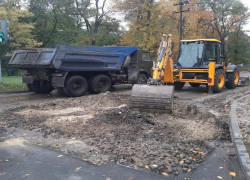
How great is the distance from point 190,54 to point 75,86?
600 centimetres

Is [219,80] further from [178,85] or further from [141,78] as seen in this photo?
[141,78]

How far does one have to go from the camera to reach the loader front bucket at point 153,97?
766 cm

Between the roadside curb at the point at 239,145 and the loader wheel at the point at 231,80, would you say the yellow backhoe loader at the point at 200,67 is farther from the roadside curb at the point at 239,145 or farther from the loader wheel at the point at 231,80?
the roadside curb at the point at 239,145

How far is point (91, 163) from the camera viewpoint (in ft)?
14.8

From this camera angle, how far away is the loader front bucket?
7656mm

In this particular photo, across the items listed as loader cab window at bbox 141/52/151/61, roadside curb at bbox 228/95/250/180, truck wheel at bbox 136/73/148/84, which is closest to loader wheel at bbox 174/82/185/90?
truck wheel at bbox 136/73/148/84

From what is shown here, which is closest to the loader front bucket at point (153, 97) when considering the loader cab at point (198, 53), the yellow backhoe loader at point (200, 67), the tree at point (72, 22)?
the yellow backhoe loader at point (200, 67)

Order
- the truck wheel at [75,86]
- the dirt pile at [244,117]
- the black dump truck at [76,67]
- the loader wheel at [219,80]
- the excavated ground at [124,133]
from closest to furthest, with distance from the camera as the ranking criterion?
the excavated ground at [124,133] < the dirt pile at [244,117] < the black dump truck at [76,67] < the truck wheel at [75,86] < the loader wheel at [219,80]

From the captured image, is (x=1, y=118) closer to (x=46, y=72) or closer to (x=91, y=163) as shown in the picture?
(x=91, y=163)

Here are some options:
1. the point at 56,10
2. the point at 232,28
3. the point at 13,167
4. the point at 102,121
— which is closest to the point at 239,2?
the point at 232,28

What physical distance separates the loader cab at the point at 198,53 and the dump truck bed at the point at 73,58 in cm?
266

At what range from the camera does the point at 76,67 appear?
12.5 metres

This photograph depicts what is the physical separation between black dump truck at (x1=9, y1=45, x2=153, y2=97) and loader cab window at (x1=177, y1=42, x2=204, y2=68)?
2.32 meters

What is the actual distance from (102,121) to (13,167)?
2.90 meters
